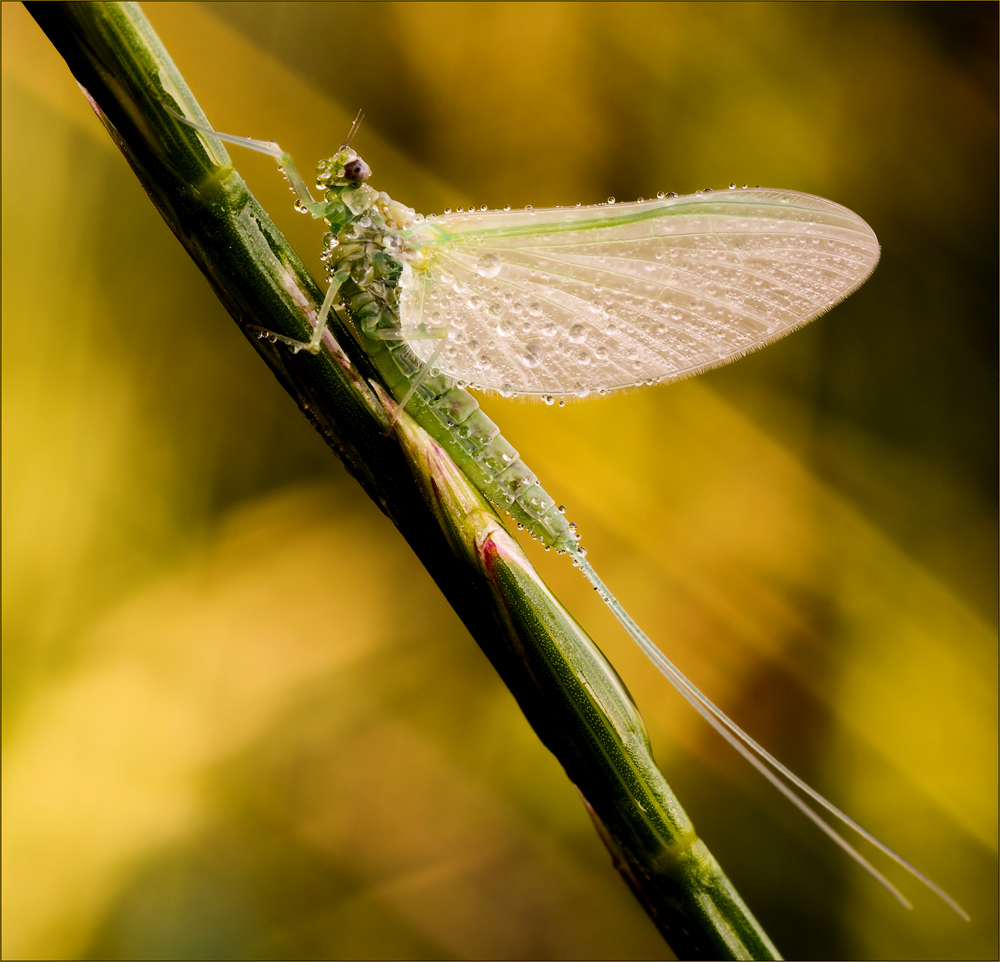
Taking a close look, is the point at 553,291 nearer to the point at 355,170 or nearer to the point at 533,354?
the point at 533,354

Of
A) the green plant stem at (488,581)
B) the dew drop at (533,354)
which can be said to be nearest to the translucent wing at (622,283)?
the dew drop at (533,354)

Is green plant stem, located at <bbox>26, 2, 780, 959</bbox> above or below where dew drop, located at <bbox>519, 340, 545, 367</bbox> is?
below

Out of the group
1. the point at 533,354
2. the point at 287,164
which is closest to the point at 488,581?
the point at 533,354

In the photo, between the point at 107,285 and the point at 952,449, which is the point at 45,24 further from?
the point at 952,449

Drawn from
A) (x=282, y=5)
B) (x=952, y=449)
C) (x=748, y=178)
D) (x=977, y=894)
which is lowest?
(x=977, y=894)

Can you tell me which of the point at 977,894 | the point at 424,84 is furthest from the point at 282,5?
the point at 977,894

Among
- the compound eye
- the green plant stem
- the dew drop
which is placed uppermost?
the compound eye

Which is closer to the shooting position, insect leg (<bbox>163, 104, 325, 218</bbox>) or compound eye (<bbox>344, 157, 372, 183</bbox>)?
insect leg (<bbox>163, 104, 325, 218</bbox>)

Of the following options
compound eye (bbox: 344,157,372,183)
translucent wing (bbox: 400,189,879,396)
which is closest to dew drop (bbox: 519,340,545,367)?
translucent wing (bbox: 400,189,879,396)

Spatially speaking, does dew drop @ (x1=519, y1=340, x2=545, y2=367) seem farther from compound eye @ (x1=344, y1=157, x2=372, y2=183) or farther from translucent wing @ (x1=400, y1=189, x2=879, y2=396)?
compound eye @ (x1=344, y1=157, x2=372, y2=183)
